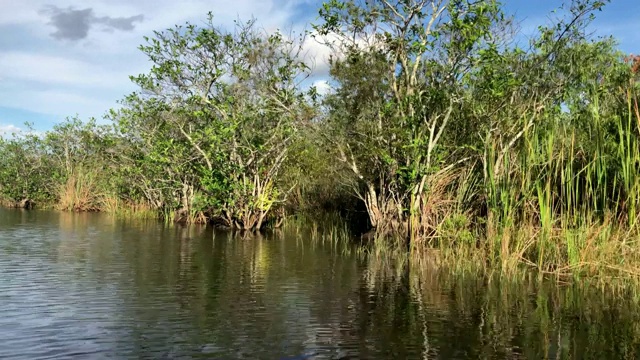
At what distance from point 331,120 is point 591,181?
685 centimetres

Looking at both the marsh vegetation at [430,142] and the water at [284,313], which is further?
the marsh vegetation at [430,142]

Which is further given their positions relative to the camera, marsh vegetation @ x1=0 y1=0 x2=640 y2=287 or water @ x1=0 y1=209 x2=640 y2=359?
marsh vegetation @ x1=0 y1=0 x2=640 y2=287

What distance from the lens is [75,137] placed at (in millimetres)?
30875

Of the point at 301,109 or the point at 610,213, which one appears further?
the point at 301,109

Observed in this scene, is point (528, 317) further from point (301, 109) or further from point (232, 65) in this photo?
point (232, 65)

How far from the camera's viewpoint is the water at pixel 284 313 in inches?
205

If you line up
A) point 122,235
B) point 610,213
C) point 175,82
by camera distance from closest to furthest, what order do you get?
1. point 610,213
2. point 122,235
3. point 175,82

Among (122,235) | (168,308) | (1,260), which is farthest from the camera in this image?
(122,235)

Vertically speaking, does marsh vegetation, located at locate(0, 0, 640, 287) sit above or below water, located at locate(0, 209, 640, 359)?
above

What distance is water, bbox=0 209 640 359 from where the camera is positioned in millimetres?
5211

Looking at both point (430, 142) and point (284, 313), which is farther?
point (430, 142)

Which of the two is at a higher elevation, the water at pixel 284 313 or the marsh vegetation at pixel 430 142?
the marsh vegetation at pixel 430 142

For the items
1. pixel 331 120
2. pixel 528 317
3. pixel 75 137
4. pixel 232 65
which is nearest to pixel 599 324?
pixel 528 317

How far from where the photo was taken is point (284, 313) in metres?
6.63
